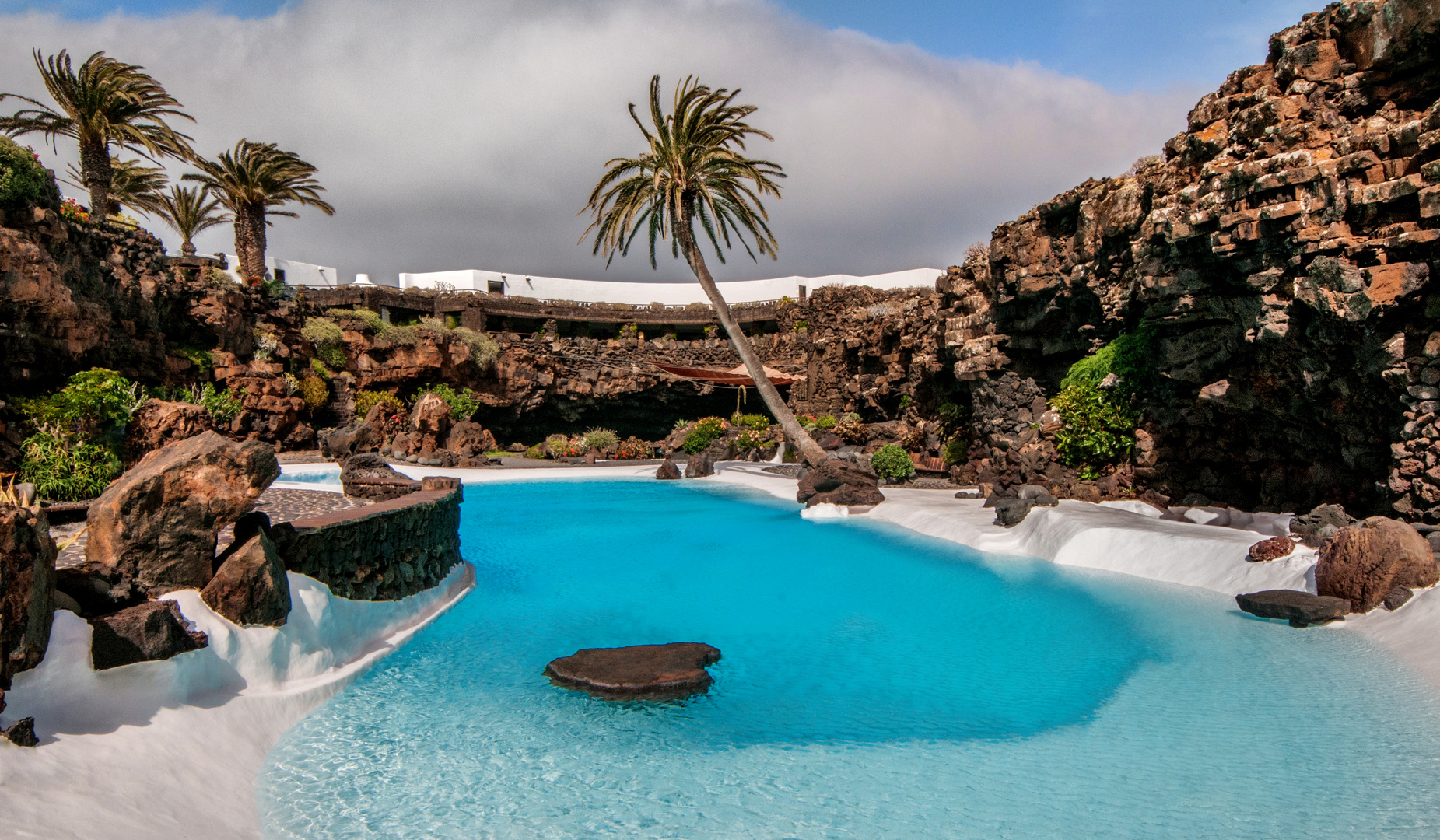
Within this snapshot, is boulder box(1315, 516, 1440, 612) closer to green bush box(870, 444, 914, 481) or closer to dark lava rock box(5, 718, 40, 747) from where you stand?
dark lava rock box(5, 718, 40, 747)

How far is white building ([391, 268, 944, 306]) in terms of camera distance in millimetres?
45406

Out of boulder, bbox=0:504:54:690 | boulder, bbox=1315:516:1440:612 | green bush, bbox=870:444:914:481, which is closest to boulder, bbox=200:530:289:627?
boulder, bbox=0:504:54:690

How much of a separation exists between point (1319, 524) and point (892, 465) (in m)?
10.6

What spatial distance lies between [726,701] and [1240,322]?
9955 mm

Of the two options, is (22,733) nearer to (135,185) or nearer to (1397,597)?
(1397,597)

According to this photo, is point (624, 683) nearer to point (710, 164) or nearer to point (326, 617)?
point (326, 617)

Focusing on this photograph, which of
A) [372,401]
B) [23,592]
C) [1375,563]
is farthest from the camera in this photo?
[372,401]

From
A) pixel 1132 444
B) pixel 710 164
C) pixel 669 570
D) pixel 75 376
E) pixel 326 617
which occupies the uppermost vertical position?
pixel 710 164

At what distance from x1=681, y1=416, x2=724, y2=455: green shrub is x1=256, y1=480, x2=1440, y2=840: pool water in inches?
693

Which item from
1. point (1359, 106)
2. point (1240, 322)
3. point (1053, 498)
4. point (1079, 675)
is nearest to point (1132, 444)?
point (1053, 498)

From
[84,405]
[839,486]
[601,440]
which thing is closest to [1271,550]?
[839,486]

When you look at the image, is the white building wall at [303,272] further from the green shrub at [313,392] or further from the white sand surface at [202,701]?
the white sand surface at [202,701]

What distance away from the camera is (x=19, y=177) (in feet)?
39.4

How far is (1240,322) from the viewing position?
420 inches
